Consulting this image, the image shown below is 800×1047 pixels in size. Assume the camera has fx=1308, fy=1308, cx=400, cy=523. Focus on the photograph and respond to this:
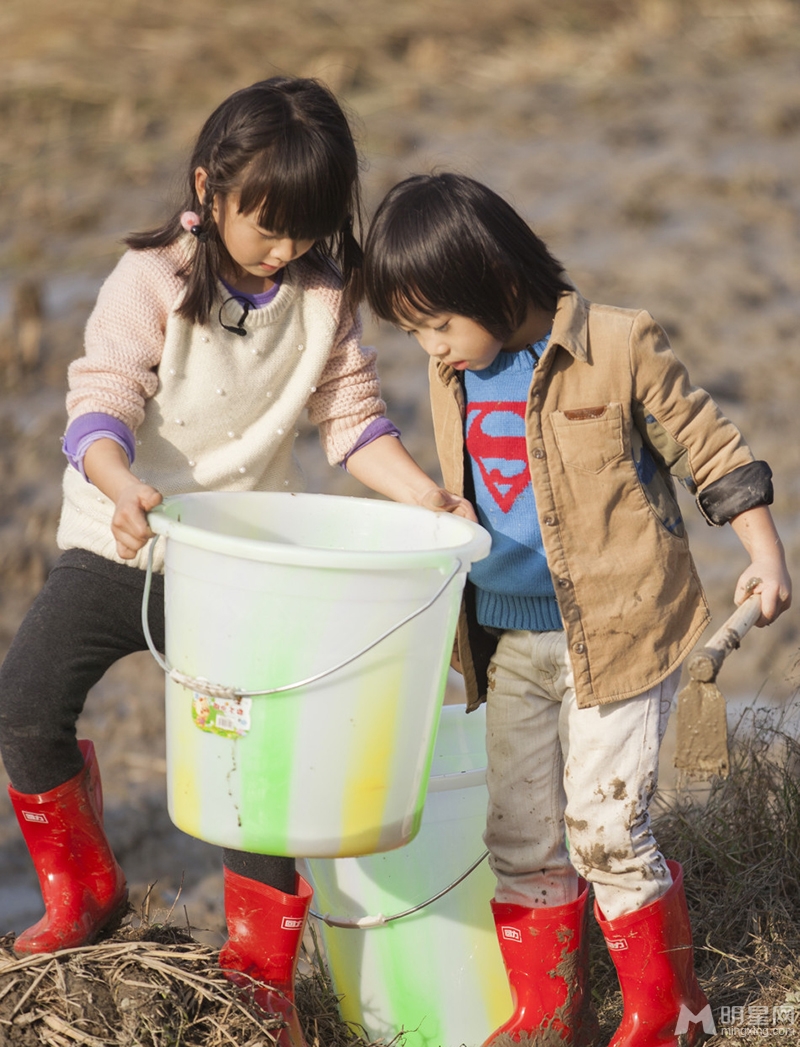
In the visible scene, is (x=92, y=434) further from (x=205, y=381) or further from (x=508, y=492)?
(x=508, y=492)

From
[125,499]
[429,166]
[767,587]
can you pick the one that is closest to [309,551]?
[125,499]

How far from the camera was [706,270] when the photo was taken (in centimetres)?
643

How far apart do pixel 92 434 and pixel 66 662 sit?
0.37 m

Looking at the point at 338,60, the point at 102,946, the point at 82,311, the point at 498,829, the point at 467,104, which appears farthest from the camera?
the point at 338,60

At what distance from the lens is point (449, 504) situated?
2029 millimetres

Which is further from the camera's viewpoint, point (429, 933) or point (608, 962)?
point (608, 962)

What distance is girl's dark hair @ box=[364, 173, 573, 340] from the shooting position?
1.93m

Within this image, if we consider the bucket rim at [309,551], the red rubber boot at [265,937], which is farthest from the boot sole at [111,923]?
the bucket rim at [309,551]

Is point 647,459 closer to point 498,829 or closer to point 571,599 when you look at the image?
point 571,599

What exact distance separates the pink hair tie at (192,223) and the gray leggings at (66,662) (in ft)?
1.75

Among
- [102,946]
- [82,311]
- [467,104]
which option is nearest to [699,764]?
[102,946]

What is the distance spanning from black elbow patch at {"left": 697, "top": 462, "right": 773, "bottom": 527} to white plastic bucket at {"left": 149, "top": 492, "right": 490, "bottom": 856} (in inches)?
16.6

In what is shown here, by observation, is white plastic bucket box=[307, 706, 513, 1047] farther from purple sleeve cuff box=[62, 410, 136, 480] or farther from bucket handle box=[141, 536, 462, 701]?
purple sleeve cuff box=[62, 410, 136, 480]

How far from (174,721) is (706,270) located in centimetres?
518
